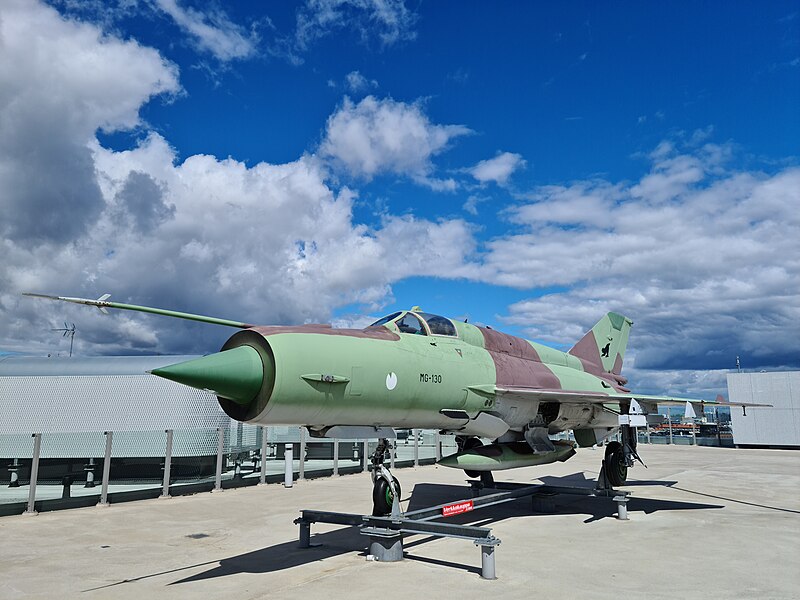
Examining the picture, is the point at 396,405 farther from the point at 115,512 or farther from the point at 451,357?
the point at 115,512

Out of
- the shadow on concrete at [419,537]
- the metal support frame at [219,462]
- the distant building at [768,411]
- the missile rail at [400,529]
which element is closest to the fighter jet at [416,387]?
the missile rail at [400,529]

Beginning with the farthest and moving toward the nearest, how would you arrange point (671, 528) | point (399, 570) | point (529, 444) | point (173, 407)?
point (173, 407) → point (529, 444) → point (671, 528) → point (399, 570)

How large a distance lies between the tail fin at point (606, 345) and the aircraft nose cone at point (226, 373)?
10989 millimetres

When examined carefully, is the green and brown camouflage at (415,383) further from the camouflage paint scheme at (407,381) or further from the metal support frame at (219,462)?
the metal support frame at (219,462)

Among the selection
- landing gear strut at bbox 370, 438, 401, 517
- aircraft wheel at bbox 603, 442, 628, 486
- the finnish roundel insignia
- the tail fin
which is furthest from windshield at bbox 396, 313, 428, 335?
the tail fin

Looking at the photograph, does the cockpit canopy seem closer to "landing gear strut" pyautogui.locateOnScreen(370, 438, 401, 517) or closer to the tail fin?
"landing gear strut" pyautogui.locateOnScreen(370, 438, 401, 517)

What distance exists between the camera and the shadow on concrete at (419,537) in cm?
718

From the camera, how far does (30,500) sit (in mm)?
11250

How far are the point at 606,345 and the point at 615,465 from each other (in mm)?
4888

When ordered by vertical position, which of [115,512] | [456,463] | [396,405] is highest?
[396,405]

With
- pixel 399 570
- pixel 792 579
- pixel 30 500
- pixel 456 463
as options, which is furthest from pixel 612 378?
pixel 30 500

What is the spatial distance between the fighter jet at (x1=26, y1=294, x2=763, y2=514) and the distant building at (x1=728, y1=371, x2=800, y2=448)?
85.2ft

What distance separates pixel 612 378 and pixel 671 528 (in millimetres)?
6406

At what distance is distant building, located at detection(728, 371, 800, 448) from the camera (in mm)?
33062
